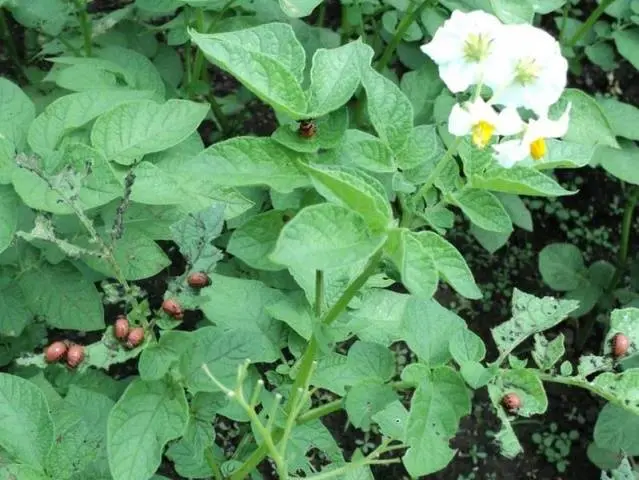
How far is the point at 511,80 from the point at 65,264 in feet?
2.60

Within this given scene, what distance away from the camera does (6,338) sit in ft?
5.38

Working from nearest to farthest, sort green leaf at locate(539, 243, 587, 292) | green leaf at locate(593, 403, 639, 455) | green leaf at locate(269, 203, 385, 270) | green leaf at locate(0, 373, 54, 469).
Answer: green leaf at locate(269, 203, 385, 270)
green leaf at locate(0, 373, 54, 469)
green leaf at locate(593, 403, 639, 455)
green leaf at locate(539, 243, 587, 292)

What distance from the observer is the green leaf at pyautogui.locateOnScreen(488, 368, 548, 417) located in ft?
3.42

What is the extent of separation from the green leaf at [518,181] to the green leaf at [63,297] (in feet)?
2.24

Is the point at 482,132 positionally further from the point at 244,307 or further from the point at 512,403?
the point at 244,307

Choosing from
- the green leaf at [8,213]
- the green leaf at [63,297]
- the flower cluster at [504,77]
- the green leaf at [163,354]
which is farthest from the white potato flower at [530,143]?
the green leaf at [63,297]

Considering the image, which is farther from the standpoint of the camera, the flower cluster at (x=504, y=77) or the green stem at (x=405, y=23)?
the green stem at (x=405, y=23)

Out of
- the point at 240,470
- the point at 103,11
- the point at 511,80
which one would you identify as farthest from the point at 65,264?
the point at 103,11

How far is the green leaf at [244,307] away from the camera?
4.11 feet

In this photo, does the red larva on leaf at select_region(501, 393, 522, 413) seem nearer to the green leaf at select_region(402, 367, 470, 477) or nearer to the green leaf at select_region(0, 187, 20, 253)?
the green leaf at select_region(402, 367, 470, 477)

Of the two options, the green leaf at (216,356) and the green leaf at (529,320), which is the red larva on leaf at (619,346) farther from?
the green leaf at (216,356)

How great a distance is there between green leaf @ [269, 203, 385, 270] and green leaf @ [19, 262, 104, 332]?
2.12 feet

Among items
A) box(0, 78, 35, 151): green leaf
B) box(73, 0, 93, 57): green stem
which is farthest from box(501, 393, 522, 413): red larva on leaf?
box(73, 0, 93, 57): green stem

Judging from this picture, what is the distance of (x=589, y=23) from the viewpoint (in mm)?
1872
